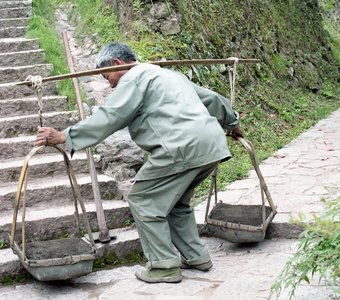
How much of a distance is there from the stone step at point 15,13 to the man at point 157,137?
4973 millimetres

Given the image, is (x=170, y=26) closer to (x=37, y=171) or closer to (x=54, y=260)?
(x=37, y=171)

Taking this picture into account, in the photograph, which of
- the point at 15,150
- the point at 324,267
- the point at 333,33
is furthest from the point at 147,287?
the point at 333,33

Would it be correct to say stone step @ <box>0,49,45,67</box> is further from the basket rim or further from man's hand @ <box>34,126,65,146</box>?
the basket rim

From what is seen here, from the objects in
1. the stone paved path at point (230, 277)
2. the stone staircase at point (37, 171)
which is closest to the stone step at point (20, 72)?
the stone staircase at point (37, 171)

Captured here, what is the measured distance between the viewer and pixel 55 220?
5.02 meters

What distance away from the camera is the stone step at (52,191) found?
208 inches

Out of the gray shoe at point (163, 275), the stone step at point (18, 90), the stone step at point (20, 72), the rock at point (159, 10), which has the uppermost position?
the rock at point (159, 10)

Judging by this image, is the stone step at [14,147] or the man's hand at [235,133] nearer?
the man's hand at [235,133]

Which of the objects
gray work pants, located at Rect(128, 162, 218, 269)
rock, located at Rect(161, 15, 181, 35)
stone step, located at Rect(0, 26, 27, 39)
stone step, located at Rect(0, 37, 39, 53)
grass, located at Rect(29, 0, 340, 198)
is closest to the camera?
gray work pants, located at Rect(128, 162, 218, 269)

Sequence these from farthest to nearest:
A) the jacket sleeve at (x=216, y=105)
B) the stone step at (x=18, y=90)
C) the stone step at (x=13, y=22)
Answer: the stone step at (x=13, y=22) < the stone step at (x=18, y=90) < the jacket sleeve at (x=216, y=105)

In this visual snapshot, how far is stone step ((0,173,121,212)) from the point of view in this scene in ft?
17.4

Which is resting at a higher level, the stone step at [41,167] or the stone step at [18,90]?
the stone step at [18,90]

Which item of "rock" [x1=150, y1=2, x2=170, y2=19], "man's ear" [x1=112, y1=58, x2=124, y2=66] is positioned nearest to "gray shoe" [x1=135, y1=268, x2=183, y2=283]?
"man's ear" [x1=112, y1=58, x2=124, y2=66]

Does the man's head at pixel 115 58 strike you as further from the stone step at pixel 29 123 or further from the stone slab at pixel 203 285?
the stone step at pixel 29 123
